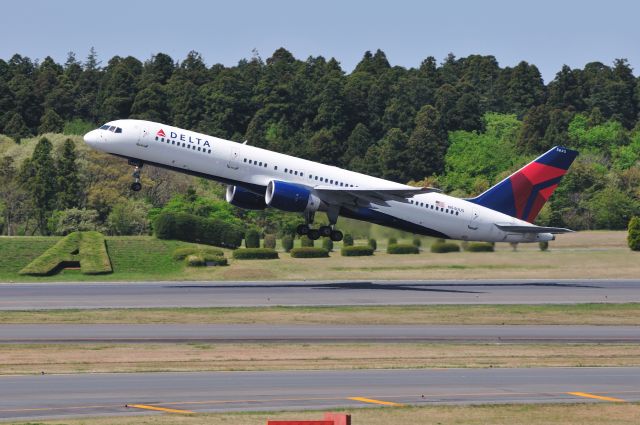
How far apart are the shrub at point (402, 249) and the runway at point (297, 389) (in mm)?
40753

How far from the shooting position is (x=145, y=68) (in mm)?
195875

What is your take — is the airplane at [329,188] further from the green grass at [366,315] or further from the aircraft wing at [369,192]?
the green grass at [366,315]

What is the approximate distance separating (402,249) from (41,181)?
49.9 m

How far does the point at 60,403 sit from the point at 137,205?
85.5 metres

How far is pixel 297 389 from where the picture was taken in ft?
106

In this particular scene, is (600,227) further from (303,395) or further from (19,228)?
(303,395)

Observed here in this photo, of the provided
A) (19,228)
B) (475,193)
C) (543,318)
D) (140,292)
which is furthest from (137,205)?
(543,318)

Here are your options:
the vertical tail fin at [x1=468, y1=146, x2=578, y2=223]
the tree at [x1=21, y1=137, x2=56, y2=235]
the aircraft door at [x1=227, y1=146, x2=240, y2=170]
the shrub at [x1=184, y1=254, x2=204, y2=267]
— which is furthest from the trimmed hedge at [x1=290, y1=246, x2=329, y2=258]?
the tree at [x1=21, y1=137, x2=56, y2=235]

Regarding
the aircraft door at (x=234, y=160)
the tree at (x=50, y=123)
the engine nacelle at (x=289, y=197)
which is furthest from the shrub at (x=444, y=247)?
the tree at (x=50, y=123)

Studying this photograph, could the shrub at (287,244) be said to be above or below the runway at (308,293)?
above

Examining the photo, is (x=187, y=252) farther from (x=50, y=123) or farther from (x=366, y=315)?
(x=50, y=123)

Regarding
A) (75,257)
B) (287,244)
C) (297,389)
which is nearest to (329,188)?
(75,257)

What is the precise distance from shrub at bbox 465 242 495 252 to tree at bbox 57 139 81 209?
Result: 165 ft

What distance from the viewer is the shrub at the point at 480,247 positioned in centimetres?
7632
